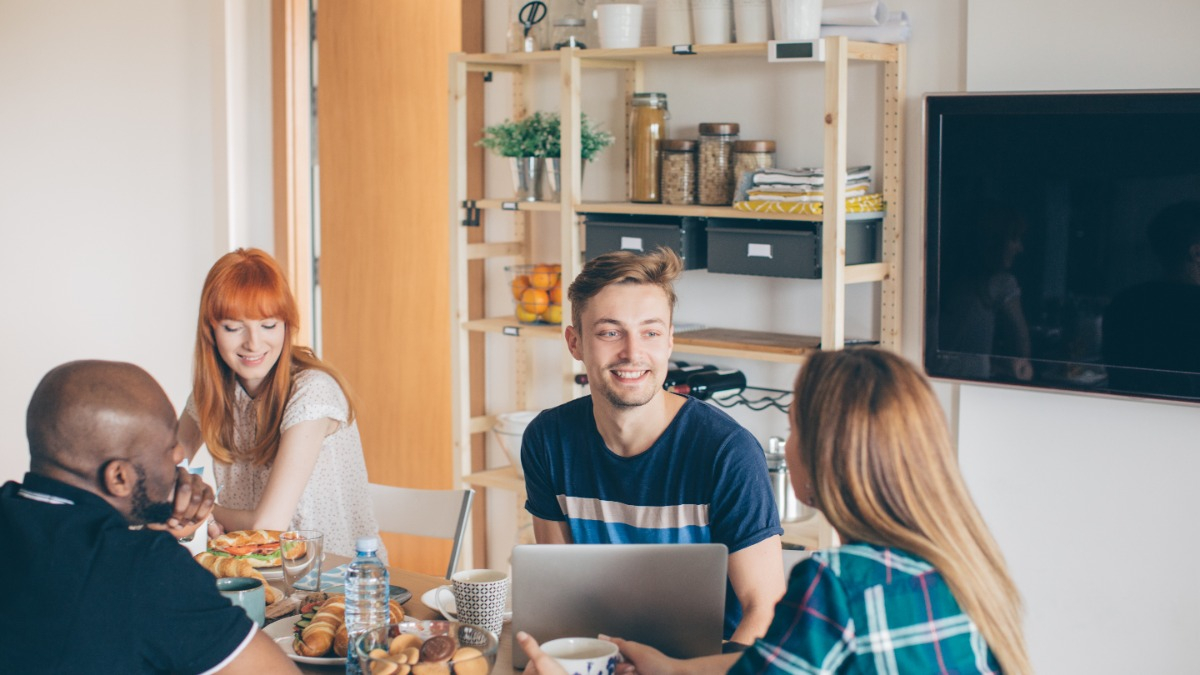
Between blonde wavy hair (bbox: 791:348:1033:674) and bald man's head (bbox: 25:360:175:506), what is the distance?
0.81 m

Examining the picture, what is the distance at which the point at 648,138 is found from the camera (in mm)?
3400

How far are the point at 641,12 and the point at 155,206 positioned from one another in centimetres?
200

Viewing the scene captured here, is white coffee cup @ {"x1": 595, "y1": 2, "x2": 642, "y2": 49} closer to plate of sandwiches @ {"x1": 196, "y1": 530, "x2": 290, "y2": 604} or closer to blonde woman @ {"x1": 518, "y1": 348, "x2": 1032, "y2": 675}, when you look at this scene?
plate of sandwiches @ {"x1": 196, "y1": 530, "x2": 290, "y2": 604}

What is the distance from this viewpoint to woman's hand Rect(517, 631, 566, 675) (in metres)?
1.55

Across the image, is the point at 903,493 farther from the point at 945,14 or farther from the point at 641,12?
the point at 641,12

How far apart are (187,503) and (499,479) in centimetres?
203

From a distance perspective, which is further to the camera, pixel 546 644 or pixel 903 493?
pixel 546 644

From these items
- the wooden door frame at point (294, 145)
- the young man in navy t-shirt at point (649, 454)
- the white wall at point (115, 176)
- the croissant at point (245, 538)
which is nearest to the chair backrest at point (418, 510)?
the croissant at point (245, 538)

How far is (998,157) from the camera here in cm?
292

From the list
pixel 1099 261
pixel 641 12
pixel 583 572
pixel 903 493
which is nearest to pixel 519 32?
pixel 641 12

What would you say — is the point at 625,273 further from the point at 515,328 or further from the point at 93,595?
the point at 515,328

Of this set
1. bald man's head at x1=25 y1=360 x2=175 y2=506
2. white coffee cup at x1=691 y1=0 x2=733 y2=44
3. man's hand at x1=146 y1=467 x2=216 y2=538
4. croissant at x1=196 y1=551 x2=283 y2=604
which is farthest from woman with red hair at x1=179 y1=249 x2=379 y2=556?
white coffee cup at x1=691 y1=0 x2=733 y2=44

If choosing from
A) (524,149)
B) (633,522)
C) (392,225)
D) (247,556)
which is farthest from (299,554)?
(392,225)

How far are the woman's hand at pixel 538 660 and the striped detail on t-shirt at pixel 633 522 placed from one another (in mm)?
519
